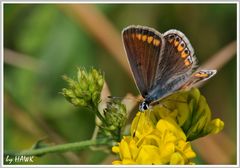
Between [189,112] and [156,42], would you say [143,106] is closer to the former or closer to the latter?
[189,112]

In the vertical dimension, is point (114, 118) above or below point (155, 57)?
below

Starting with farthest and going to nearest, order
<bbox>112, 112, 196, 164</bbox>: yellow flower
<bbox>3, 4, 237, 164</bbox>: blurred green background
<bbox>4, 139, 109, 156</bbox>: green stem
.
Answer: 1. <bbox>3, 4, 237, 164</bbox>: blurred green background
2. <bbox>4, 139, 109, 156</bbox>: green stem
3. <bbox>112, 112, 196, 164</bbox>: yellow flower

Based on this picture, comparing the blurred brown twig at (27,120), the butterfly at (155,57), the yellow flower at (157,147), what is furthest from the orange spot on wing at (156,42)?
the blurred brown twig at (27,120)

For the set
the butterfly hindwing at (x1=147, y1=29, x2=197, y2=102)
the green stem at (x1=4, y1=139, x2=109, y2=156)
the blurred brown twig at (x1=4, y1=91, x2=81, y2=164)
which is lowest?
the green stem at (x1=4, y1=139, x2=109, y2=156)

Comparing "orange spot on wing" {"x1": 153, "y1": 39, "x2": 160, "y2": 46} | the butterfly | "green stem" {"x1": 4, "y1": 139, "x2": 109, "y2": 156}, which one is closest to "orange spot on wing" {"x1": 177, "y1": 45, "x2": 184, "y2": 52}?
the butterfly

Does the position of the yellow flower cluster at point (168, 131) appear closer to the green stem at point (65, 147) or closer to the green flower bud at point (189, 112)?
the green flower bud at point (189, 112)

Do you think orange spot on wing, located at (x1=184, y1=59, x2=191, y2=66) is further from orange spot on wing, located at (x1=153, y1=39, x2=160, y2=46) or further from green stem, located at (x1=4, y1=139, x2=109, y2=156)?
green stem, located at (x1=4, y1=139, x2=109, y2=156)

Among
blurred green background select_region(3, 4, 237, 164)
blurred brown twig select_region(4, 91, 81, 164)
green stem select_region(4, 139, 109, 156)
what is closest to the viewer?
green stem select_region(4, 139, 109, 156)

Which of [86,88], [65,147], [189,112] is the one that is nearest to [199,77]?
[189,112]
